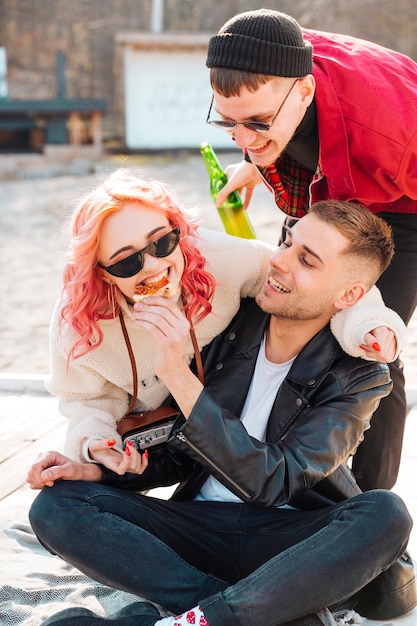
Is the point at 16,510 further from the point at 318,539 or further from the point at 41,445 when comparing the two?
the point at 318,539

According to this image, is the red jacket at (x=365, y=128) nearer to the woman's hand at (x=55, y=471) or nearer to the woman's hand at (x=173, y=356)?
the woman's hand at (x=173, y=356)

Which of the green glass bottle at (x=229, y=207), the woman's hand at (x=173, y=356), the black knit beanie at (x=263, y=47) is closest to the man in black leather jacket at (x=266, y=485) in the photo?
the woman's hand at (x=173, y=356)

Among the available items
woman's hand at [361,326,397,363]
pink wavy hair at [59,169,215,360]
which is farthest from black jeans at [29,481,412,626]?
pink wavy hair at [59,169,215,360]

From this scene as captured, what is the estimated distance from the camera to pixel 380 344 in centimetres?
225

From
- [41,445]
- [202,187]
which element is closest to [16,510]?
[41,445]

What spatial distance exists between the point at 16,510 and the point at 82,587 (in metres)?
0.63

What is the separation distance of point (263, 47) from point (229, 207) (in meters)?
1.06

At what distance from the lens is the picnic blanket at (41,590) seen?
2357mm

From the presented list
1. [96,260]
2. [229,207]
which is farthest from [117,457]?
[229,207]

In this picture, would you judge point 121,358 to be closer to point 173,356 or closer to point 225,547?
point 173,356

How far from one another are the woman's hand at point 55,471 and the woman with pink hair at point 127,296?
0.05 meters

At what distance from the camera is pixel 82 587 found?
248 centimetres

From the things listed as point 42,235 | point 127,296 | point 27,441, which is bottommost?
point 42,235

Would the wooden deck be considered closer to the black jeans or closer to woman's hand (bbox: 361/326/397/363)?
the black jeans
